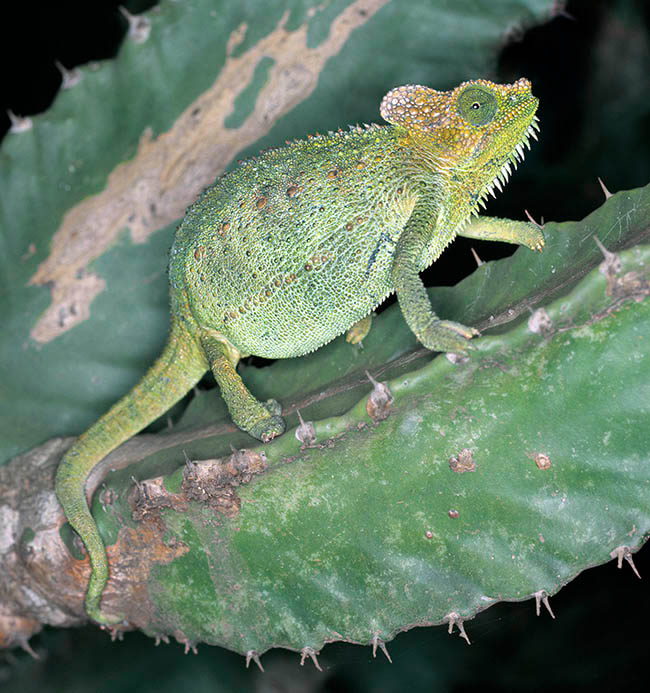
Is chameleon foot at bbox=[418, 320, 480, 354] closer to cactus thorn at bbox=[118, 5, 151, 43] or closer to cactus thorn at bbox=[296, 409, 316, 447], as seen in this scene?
cactus thorn at bbox=[296, 409, 316, 447]

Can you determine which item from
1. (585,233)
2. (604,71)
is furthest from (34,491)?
(604,71)

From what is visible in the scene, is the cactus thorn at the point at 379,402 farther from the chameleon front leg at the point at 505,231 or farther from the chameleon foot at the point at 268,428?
the chameleon front leg at the point at 505,231

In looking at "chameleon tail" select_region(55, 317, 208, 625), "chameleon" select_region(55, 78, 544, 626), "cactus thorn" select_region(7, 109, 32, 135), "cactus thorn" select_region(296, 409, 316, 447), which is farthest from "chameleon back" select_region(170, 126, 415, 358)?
"cactus thorn" select_region(7, 109, 32, 135)

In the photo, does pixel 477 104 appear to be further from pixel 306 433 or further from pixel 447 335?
pixel 306 433

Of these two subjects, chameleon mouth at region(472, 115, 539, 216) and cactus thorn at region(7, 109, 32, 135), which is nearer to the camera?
chameleon mouth at region(472, 115, 539, 216)

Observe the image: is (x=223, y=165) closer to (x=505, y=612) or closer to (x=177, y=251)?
(x=177, y=251)

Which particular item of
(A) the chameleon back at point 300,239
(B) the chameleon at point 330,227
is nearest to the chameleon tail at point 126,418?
(B) the chameleon at point 330,227

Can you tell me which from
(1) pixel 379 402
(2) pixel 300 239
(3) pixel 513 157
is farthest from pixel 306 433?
(3) pixel 513 157
